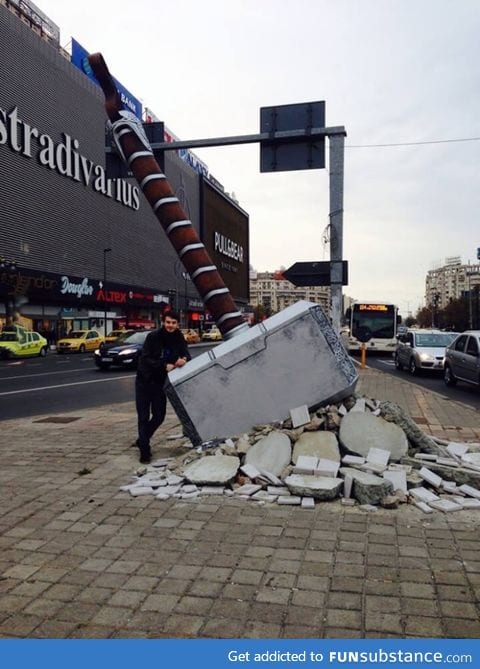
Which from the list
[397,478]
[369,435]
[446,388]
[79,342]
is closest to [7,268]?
[79,342]

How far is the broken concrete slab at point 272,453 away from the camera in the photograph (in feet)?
17.4

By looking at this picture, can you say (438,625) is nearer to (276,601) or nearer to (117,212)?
(276,601)

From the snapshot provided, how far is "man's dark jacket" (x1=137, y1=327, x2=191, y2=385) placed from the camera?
6406mm

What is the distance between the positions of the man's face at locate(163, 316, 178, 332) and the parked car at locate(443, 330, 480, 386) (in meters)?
9.88

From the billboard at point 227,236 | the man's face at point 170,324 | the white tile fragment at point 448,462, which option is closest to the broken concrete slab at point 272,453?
the white tile fragment at point 448,462

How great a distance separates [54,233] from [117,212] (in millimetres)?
11355

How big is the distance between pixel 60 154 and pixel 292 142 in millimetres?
39744

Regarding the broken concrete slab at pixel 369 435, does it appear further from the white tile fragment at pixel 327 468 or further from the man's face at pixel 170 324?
the man's face at pixel 170 324

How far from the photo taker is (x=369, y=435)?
5637 millimetres

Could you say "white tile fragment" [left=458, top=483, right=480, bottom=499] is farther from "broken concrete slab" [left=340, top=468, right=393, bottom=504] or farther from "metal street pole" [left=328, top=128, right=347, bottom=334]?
"metal street pole" [left=328, top=128, right=347, bottom=334]

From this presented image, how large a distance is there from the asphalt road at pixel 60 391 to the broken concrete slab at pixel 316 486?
264 inches

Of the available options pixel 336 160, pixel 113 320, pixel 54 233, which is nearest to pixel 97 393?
pixel 336 160

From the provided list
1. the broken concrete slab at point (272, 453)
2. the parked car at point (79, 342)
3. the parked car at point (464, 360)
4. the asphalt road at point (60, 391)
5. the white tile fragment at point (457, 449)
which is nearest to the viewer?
the broken concrete slab at point (272, 453)

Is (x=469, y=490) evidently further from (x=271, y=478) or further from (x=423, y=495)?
(x=271, y=478)
